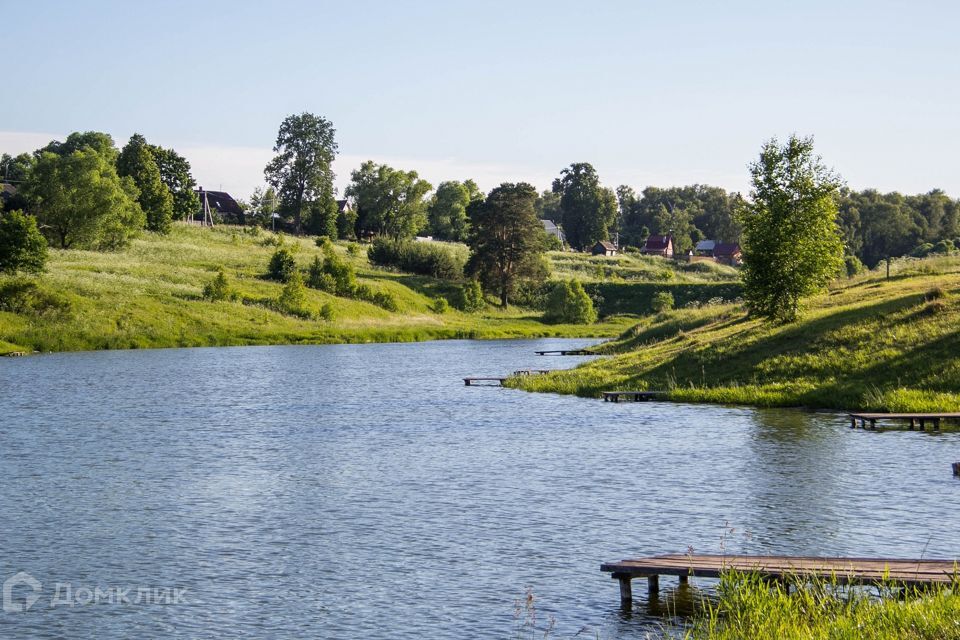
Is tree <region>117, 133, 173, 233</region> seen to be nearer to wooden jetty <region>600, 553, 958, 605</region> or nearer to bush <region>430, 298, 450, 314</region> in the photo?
bush <region>430, 298, 450, 314</region>

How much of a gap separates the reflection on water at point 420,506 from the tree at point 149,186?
101 metres

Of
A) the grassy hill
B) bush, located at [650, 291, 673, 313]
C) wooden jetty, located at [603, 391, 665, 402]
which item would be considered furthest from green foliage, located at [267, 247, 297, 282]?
wooden jetty, located at [603, 391, 665, 402]

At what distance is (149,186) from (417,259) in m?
40.5

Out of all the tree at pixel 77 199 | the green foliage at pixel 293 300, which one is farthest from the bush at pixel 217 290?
the tree at pixel 77 199

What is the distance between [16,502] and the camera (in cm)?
2755

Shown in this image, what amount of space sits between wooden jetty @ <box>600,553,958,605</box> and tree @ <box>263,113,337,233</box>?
16325cm

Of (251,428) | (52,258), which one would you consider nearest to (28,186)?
(52,258)

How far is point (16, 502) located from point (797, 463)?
896 inches

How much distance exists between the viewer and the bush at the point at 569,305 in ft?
475

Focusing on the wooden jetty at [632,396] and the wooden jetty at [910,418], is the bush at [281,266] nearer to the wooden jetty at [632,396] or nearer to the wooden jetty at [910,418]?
the wooden jetty at [632,396]

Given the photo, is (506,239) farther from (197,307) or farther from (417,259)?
(197,307)

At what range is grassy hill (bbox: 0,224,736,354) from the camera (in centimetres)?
9025

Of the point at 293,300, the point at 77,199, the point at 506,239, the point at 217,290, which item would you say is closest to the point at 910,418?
the point at 217,290

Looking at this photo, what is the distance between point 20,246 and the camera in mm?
94375
